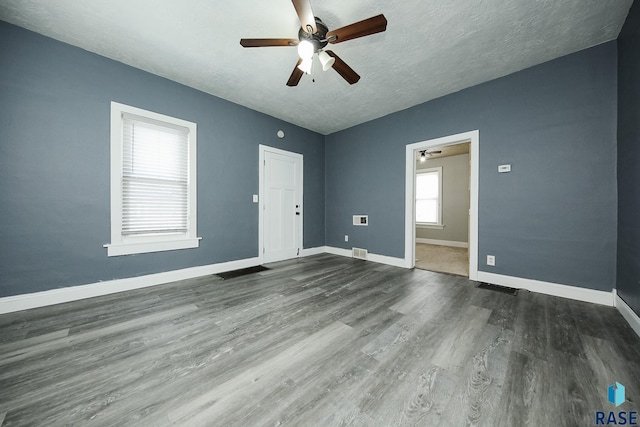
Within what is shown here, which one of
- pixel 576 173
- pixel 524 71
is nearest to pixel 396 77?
pixel 524 71

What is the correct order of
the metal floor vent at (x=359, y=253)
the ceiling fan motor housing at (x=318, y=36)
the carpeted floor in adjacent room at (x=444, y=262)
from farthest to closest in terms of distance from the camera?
the metal floor vent at (x=359, y=253) < the carpeted floor in adjacent room at (x=444, y=262) < the ceiling fan motor housing at (x=318, y=36)

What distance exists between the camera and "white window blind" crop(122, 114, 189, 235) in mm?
2854

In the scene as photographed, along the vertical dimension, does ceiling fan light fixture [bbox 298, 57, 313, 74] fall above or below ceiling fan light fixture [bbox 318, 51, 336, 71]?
below

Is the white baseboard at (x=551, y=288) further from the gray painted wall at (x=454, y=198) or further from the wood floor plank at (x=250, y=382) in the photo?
the gray painted wall at (x=454, y=198)

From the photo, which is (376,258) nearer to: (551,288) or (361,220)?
(361,220)

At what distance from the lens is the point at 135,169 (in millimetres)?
2900

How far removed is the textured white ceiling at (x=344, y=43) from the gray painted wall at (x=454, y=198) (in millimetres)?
3625

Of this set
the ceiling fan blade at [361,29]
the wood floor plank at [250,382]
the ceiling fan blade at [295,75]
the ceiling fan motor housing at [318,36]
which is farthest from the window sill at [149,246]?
→ the ceiling fan blade at [361,29]

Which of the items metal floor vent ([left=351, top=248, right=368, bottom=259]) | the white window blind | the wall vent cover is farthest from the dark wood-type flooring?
the wall vent cover

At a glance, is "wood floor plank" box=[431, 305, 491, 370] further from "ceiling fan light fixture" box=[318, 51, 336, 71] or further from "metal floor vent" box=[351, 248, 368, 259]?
"ceiling fan light fixture" box=[318, 51, 336, 71]

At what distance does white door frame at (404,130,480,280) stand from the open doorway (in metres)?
2.19

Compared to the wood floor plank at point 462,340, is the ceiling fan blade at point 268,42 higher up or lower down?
higher up

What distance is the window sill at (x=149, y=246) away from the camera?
8.86 ft

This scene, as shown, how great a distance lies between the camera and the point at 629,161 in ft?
6.70
